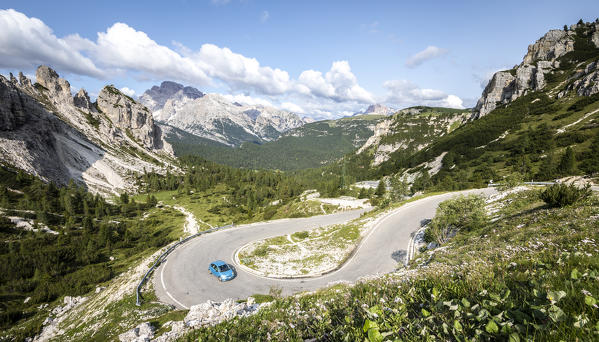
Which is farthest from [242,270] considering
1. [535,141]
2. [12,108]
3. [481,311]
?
[12,108]

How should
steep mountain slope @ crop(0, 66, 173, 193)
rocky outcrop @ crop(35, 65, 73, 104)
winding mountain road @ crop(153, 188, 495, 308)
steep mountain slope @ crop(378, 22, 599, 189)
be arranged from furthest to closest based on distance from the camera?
1. rocky outcrop @ crop(35, 65, 73, 104)
2. steep mountain slope @ crop(0, 66, 173, 193)
3. steep mountain slope @ crop(378, 22, 599, 189)
4. winding mountain road @ crop(153, 188, 495, 308)

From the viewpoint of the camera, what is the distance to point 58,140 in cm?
13725

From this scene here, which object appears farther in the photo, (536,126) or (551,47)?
(551,47)

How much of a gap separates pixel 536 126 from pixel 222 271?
125035mm

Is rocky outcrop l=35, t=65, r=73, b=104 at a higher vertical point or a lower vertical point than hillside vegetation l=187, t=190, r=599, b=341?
higher

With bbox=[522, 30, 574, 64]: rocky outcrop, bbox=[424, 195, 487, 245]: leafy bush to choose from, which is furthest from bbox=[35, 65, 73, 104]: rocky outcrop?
bbox=[522, 30, 574, 64]: rocky outcrop

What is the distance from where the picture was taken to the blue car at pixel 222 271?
88.2 feet

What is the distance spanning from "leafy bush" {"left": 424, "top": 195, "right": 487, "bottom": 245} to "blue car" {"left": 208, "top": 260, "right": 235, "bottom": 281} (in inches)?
886

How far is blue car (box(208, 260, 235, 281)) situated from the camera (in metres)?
26.9

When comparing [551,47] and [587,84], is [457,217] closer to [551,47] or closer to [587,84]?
[587,84]

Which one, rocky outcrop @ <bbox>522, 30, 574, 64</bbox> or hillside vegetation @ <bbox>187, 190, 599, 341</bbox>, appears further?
rocky outcrop @ <bbox>522, 30, 574, 64</bbox>

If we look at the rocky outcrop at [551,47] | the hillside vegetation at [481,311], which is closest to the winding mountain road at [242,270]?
the hillside vegetation at [481,311]

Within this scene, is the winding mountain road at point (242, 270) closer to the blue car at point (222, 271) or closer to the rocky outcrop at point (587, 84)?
the blue car at point (222, 271)

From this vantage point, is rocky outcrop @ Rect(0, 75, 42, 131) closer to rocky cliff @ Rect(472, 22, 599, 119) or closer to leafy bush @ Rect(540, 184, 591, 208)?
leafy bush @ Rect(540, 184, 591, 208)
